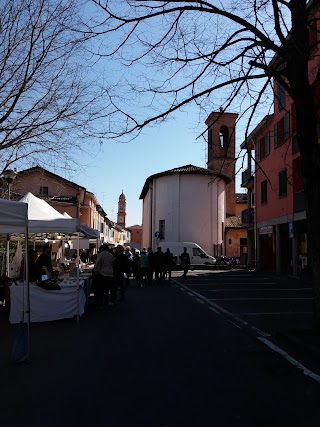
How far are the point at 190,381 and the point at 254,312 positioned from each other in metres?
7.06

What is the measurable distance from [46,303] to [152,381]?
18.7 ft

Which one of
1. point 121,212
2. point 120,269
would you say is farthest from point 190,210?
point 121,212

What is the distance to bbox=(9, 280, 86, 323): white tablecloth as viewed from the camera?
10664mm

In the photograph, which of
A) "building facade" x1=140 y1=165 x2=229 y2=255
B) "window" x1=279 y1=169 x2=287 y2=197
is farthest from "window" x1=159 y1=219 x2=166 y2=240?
"window" x1=279 y1=169 x2=287 y2=197

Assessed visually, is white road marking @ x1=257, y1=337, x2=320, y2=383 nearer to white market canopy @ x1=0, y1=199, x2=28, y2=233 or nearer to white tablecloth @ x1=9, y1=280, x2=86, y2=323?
white market canopy @ x1=0, y1=199, x2=28, y2=233

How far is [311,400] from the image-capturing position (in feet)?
16.5

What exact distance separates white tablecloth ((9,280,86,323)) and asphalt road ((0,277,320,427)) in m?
1.07

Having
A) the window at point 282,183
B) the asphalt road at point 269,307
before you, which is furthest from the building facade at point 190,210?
the asphalt road at point 269,307

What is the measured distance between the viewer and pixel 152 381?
5766 mm

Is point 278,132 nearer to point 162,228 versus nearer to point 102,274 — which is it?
point 102,274

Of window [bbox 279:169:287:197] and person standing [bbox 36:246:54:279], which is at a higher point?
window [bbox 279:169:287:197]

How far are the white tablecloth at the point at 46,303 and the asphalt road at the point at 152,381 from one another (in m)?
1.07

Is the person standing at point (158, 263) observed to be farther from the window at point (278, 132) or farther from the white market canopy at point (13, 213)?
the white market canopy at point (13, 213)

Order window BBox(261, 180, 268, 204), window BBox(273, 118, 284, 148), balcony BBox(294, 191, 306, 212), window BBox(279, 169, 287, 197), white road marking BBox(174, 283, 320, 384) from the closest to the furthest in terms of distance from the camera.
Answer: white road marking BBox(174, 283, 320, 384)
balcony BBox(294, 191, 306, 212)
window BBox(279, 169, 287, 197)
window BBox(273, 118, 284, 148)
window BBox(261, 180, 268, 204)
